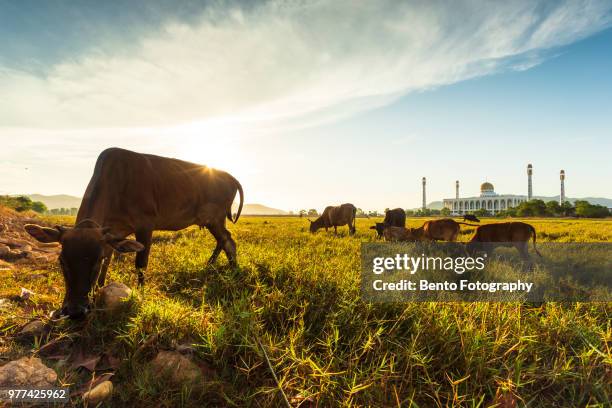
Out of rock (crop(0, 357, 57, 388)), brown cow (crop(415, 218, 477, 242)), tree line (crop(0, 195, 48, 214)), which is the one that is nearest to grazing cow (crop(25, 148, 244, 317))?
rock (crop(0, 357, 57, 388))

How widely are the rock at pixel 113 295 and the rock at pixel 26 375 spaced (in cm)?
88

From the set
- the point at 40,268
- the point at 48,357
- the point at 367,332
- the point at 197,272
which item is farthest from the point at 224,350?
the point at 40,268

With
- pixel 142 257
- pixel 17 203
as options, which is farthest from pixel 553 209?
pixel 17 203

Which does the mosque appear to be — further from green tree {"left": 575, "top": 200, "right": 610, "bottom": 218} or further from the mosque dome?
green tree {"left": 575, "top": 200, "right": 610, "bottom": 218}

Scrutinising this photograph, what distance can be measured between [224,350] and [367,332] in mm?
1328

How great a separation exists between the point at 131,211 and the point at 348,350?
3.79m

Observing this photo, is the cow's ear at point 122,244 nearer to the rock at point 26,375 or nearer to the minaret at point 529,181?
the rock at point 26,375

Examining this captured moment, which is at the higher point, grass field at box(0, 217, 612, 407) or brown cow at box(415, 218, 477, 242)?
brown cow at box(415, 218, 477, 242)

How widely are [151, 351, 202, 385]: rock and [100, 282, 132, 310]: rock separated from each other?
1.05m

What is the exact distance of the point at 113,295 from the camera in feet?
11.1

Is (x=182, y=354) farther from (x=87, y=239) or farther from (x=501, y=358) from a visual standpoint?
(x=501, y=358)

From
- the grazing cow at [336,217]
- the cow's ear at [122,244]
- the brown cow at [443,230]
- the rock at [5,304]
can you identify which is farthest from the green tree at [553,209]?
the rock at [5,304]

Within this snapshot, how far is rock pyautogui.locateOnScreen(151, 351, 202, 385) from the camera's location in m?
2.40

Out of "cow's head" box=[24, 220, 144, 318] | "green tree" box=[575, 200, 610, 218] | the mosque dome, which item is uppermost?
the mosque dome
